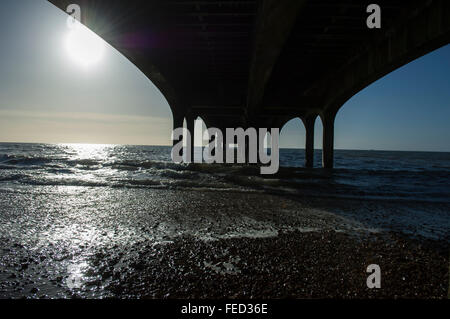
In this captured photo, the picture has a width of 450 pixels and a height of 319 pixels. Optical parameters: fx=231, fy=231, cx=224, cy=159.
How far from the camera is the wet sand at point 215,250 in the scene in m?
2.22

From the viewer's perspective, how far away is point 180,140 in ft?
54.7

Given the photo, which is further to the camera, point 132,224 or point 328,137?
point 328,137

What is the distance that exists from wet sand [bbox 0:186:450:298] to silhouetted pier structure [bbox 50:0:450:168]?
14.5 feet

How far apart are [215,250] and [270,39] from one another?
5.50 metres

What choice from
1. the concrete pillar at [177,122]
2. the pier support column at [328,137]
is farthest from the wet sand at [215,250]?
the concrete pillar at [177,122]

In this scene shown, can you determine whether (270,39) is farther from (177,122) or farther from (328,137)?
(328,137)

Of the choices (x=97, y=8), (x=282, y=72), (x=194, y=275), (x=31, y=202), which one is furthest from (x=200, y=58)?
(x=194, y=275)

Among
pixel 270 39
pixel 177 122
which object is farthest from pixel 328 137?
pixel 270 39

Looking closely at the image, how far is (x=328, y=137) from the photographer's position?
1552 cm

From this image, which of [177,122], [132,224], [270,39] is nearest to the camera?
[132,224]

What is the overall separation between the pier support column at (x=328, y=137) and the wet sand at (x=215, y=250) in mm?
9785

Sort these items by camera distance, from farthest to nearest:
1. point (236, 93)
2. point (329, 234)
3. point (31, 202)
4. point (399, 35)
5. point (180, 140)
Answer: point (180, 140), point (236, 93), point (399, 35), point (31, 202), point (329, 234)
